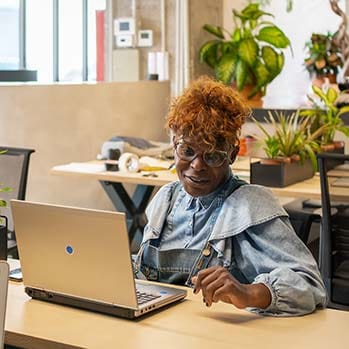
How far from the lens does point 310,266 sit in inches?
82.7

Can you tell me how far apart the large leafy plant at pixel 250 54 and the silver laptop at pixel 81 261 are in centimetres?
426

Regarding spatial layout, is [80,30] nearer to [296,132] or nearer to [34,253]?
[296,132]

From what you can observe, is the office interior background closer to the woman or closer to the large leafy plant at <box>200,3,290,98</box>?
the large leafy plant at <box>200,3,290,98</box>

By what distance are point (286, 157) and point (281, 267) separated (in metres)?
2.11

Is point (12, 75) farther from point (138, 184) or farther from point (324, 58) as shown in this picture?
point (324, 58)

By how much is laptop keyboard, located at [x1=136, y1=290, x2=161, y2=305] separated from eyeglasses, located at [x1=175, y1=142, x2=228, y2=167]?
0.39 meters

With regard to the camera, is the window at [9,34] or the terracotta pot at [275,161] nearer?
the terracotta pot at [275,161]

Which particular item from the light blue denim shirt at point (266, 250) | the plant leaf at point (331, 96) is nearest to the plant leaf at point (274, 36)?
the plant leaf at point (331, 96)

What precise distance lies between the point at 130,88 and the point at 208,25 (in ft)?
3.82

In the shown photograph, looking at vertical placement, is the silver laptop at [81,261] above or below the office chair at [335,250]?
above

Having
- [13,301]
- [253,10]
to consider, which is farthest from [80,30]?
[13,301]

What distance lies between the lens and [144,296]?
2109 mm

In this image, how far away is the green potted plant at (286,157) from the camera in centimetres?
408

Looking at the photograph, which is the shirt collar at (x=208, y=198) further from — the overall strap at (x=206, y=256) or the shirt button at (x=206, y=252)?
the shirt button at (x=206, y=252)
